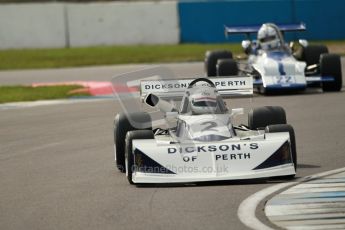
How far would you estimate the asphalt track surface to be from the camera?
30.2 ft

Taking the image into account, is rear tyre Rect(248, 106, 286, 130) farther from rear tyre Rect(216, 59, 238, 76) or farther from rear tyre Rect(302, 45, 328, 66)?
rear tyre Rect(302, 45, 328, 66)

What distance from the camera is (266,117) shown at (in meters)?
12.5

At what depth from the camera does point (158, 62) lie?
34188 millimetres

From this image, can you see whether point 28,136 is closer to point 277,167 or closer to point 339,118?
point 339,118

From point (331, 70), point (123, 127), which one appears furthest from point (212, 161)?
point (331, 70)

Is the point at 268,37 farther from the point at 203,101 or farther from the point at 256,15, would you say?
the point at 256,15

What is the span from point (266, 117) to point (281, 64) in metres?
9.07

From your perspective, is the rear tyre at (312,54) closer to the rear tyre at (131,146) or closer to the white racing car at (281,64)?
the white racing car at (281,64)

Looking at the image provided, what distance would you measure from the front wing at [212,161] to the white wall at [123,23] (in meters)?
29.2

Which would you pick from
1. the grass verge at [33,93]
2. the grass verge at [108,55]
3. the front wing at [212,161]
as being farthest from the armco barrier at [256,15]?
the front wing at [212,161]

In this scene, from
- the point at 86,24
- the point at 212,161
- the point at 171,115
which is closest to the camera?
the point at 212,161

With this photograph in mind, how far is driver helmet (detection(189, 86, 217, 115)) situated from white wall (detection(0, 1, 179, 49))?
91.8 ft

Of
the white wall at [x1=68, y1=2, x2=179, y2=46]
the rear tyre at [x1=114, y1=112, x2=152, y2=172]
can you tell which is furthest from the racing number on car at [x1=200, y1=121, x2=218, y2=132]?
the white wall at [x1=68, y1=2, x2=179, y2=46]

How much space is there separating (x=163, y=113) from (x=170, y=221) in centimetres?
393
